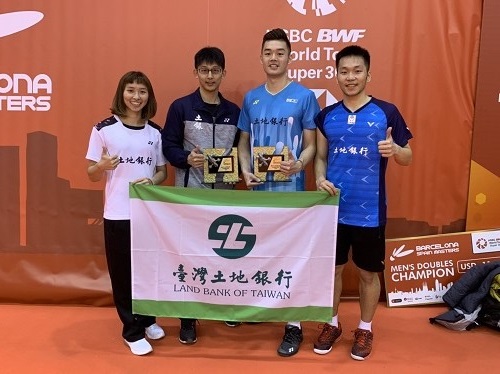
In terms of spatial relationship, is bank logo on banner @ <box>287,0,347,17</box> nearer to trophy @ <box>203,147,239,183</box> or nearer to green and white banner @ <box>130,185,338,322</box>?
trophy @ <box>203,147,239,183</box>

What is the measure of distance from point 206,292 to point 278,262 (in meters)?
0.39

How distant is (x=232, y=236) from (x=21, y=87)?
1720mm

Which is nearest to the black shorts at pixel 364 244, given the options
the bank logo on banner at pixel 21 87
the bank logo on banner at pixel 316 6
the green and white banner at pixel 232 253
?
the green and white banner at pixel 232 253

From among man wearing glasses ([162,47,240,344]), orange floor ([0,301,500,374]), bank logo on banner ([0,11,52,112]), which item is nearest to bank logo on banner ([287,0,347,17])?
man wearing glasses ([162,47,240,344])

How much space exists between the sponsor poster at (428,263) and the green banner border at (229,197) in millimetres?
999

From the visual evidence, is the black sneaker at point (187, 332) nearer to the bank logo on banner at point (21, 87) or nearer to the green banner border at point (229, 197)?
the green banner border at point (229, 197)

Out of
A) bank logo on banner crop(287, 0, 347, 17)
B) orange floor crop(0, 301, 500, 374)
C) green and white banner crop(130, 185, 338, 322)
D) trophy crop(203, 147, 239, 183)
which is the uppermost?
bank logo on banner crop(287, 0, 347, 17)

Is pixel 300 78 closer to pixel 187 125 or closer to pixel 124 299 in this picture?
pixel 187 125

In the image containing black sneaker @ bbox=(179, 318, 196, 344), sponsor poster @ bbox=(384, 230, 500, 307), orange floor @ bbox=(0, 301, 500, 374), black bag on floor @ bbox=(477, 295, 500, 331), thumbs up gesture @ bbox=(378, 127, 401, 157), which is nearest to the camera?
thumbs up gesture @ bbox=(378, 127, 401, 157)

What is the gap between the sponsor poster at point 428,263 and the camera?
3.06 meters

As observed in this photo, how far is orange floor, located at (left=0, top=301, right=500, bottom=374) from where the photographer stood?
2.30 meters

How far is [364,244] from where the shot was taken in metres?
2.36

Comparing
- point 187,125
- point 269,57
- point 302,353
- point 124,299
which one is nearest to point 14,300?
point 124,299

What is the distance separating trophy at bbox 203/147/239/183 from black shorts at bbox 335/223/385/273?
2.01 feet
